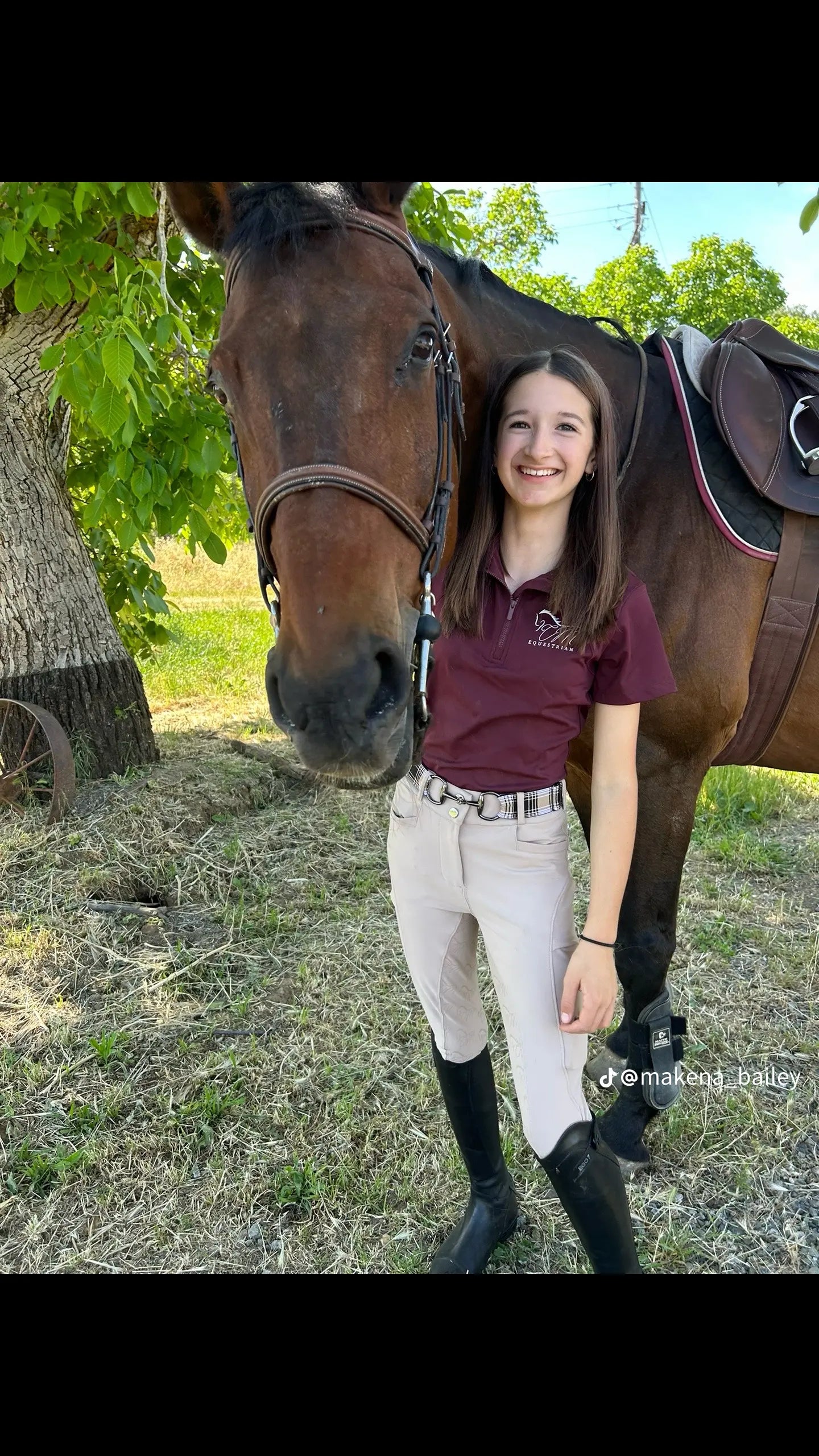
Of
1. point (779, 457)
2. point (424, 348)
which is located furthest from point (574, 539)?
point (779, 457)

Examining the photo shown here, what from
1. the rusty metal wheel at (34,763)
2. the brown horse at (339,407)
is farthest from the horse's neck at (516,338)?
the rusty metal wheel at (34,763)

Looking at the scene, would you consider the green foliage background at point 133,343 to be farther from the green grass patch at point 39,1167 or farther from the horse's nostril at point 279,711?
the green grass patch at point 39,1167

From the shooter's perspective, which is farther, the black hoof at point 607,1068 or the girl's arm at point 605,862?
the black hoof at point 607,1068

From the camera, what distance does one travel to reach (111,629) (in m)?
5.21

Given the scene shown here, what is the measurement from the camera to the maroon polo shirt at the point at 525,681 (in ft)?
5.26

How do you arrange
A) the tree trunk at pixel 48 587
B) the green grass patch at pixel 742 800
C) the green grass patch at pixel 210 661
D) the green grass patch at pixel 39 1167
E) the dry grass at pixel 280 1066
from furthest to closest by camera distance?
the green grass patch at pixel 210 661, the green grass patch at pixel 742 800, the tree trunk at pixel 48 587, the green grass patch at pixel 39 1167, the dry grass at pixel 280 1066

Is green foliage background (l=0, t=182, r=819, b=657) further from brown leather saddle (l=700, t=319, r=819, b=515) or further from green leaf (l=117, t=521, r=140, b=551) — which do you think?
brown leather saddle (l=700, t=319, r=819, b=515)

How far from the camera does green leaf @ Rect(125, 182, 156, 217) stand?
9.18ft

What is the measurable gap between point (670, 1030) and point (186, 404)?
3109 millimetres

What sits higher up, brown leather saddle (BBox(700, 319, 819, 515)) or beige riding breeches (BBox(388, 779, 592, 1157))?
brown leather saddle (BBox(700, 319, 819, 515))

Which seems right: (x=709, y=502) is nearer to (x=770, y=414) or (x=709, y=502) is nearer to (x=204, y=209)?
(x=770, y=414)

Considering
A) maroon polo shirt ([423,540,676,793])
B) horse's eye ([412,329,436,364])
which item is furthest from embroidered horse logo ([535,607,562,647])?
horse's eye ([412,329,436,364])

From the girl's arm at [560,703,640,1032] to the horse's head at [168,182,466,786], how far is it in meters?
0.44

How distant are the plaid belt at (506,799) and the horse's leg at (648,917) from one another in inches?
29.1
